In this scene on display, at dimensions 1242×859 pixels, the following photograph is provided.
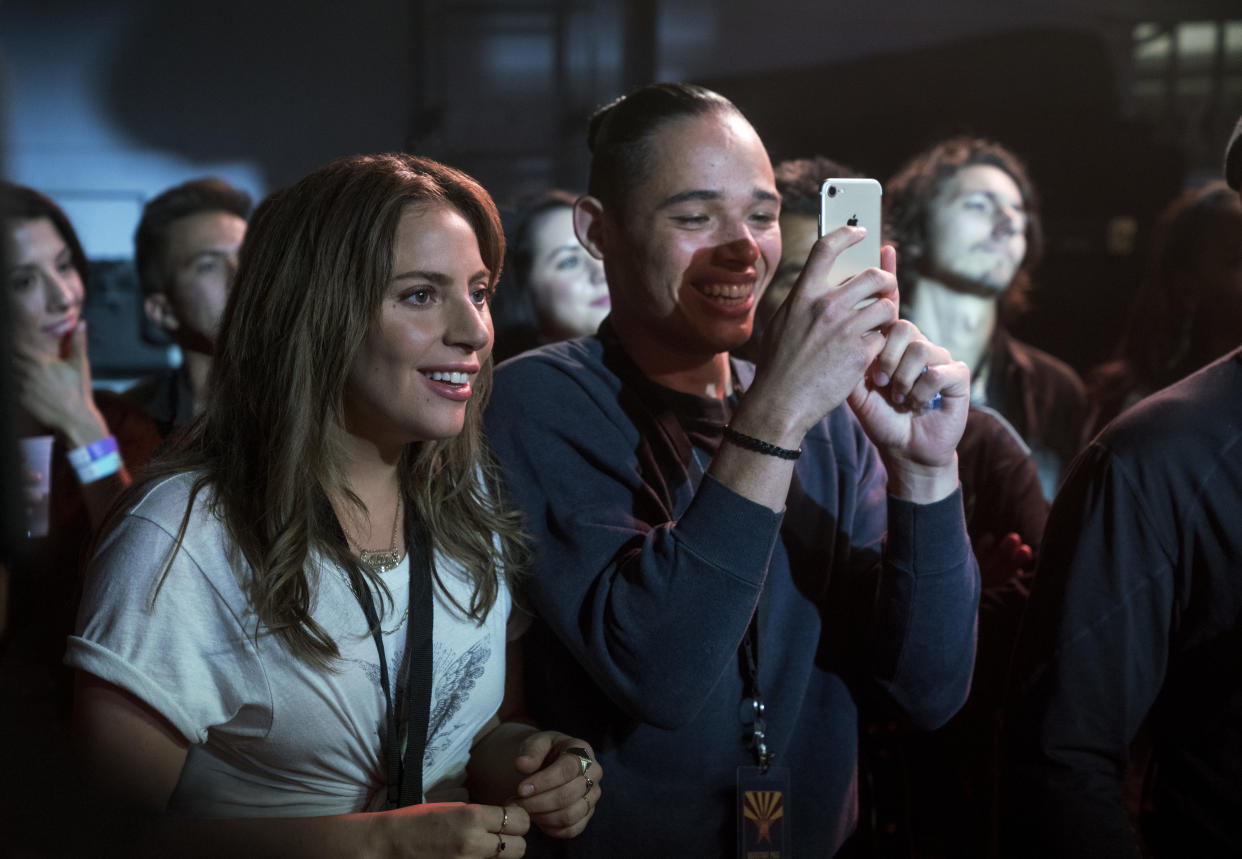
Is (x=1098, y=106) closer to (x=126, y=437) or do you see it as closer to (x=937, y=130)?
(x=937, y=130)

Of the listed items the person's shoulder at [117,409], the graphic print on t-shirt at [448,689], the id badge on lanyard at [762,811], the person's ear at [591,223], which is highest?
the person's ear at [591,223]

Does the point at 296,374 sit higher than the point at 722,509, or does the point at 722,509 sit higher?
the point at 296,374

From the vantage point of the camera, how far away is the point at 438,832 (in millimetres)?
1091

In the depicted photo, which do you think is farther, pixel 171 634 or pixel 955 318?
pixel 955 318

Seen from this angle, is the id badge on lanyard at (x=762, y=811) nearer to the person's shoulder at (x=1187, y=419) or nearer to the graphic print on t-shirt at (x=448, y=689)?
the graphic print on t-shirt at (x=448, y=689)

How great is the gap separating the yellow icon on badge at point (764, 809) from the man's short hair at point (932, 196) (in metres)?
1.46

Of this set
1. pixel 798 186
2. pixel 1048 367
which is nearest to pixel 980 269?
pixel 1048 367

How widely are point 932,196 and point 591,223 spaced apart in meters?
1.33

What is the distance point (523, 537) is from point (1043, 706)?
2.36 ft

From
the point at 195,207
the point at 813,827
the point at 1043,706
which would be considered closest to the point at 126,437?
the point at 195,207

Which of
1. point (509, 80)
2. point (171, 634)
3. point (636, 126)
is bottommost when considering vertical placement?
point (171, 634)

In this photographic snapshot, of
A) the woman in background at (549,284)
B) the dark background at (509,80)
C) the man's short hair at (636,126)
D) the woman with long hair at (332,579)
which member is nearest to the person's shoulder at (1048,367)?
the dark background at (509,80)

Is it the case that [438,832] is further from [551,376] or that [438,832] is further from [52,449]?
[52,449]

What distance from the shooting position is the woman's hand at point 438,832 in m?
1.08
